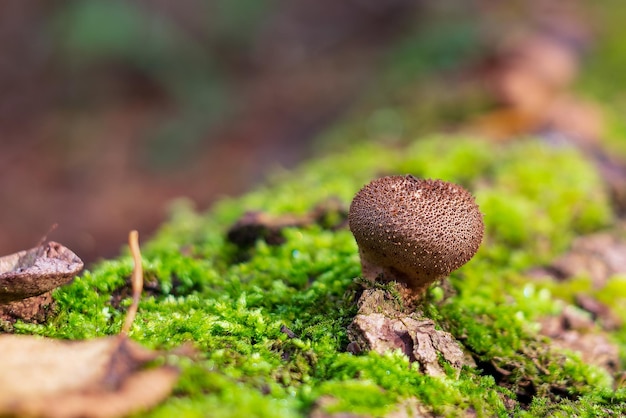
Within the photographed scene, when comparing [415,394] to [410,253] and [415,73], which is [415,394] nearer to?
[410,253]

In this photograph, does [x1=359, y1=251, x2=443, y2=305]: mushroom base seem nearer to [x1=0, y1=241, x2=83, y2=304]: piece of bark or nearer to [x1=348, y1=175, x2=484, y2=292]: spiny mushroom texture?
[x1=348, y1=175, x2=484, y2=292]: spiny mushroom texture

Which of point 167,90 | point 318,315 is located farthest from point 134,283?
point 167,90

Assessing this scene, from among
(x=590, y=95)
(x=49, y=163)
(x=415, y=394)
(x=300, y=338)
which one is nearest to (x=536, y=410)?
(x=415, y=394)

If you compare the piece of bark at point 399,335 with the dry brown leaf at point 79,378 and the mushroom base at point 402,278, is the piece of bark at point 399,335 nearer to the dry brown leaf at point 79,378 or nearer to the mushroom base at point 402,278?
the mushroom base at point 402,278

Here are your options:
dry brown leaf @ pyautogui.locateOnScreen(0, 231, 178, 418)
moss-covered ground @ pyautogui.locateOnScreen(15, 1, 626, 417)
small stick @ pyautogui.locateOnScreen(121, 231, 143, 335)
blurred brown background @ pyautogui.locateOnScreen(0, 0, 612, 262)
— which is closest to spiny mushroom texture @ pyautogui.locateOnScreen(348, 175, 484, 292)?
moss-covered ground @ pyautogui.locateOnScreen(15, 1, 626, 417)

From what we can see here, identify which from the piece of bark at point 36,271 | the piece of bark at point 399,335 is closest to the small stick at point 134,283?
the piece of bark at point 36,271
